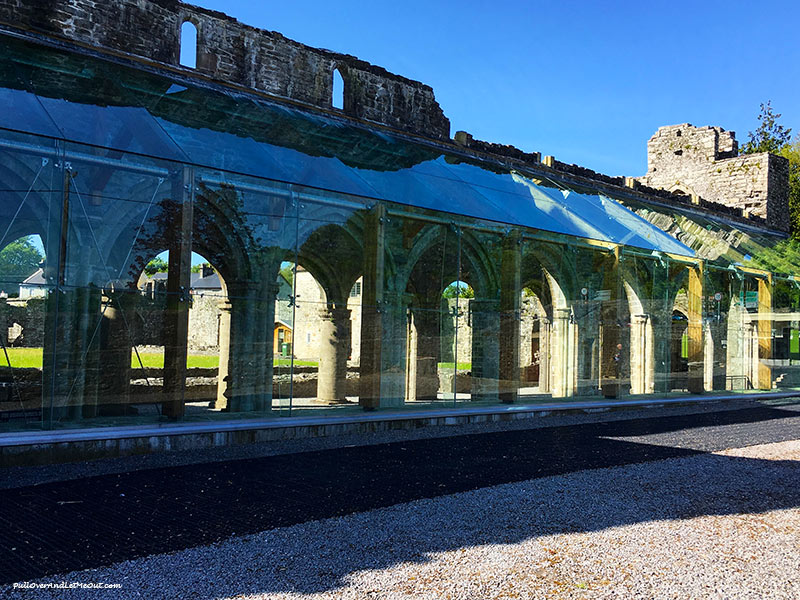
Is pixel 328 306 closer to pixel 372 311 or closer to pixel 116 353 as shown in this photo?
pixel 372 311

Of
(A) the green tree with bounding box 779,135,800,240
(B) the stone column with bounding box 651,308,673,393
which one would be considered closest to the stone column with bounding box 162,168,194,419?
(B) the stone column with bounding box 651,308,673,393

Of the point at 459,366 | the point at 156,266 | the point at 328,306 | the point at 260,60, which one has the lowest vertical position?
the point at 459,366

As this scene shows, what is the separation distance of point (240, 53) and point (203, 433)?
6.86m

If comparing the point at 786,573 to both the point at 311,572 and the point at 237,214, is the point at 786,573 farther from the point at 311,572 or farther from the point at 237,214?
the point at 237,214

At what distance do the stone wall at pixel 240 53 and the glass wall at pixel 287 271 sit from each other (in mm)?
871

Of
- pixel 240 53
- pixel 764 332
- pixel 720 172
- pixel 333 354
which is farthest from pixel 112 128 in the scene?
pixel 720 172

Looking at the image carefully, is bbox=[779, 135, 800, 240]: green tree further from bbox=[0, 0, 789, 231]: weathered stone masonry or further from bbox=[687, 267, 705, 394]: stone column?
bbox=[687, 267, 705, 394]: stone column

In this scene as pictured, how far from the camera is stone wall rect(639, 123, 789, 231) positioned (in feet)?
71.4

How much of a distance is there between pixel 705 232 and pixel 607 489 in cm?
1149

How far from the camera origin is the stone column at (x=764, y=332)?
51.0 ft

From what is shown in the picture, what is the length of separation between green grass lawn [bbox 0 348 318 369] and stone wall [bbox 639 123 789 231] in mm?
16985

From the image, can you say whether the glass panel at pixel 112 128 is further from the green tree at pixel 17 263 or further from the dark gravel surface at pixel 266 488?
the dark gravel surface at pixel 266 488

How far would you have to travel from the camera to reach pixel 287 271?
27.0ft

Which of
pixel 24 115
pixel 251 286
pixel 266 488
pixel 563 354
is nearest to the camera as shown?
pixel 266 488
